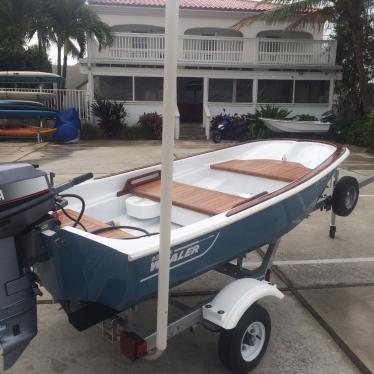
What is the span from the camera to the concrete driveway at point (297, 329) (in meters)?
2.82

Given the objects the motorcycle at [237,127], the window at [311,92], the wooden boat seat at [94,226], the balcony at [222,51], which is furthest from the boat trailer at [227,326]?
the window at [311,92]

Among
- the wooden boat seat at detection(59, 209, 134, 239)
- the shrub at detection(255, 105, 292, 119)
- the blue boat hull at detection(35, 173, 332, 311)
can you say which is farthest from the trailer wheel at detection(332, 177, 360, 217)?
the shrub at detection(255, 105, 292, 119)

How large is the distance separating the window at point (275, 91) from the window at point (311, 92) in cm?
47

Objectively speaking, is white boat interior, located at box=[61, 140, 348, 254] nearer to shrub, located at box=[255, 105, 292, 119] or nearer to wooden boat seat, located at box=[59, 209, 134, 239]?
wooden boat seat, located at box=[59, 209, 134, 239]

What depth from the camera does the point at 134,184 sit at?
13.1 feet

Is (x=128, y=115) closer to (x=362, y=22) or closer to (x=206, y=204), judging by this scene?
(x=362, y=22)

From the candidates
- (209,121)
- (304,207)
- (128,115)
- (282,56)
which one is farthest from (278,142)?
(282,56)

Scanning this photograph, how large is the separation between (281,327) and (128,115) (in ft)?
52.3

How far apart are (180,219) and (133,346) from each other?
138 centimetres

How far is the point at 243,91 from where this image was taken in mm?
20516

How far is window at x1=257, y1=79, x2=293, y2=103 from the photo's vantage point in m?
20.3

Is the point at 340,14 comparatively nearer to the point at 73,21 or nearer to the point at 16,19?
the point at 73,21

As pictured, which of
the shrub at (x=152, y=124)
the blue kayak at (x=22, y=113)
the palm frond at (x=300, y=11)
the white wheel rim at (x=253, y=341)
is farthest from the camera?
the shrub at (x=152, y=124)

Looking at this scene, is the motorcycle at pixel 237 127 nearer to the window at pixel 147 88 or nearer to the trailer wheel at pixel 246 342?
the window at pixel 147 88
